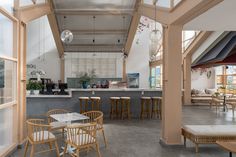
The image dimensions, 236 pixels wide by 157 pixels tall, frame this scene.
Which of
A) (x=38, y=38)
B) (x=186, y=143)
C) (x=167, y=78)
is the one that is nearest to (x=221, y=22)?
(x=167, y=78)

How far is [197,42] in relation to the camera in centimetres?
986

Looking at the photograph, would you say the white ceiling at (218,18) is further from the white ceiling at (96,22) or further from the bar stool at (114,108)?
the bar stool at (114,108)

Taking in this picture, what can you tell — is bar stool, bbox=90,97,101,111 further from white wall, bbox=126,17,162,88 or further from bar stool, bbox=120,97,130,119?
white wall, bbox=126,17,162,88

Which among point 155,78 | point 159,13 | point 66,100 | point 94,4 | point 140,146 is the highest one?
point 94,4

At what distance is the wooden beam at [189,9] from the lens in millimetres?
3236

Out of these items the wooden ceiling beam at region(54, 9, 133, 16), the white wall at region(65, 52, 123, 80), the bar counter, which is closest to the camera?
the wooden ceiling beam at region(54, 9, 133, 16)

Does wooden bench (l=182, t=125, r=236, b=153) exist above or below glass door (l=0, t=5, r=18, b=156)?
below

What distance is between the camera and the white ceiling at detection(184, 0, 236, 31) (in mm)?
3723

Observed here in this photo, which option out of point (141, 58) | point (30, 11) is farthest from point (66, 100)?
point (141, 58)

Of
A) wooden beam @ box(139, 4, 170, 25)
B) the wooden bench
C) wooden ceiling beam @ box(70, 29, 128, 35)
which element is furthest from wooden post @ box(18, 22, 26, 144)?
wooden ceiling beam @ box(70, 29, 128, 35)

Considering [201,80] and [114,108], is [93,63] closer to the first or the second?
[114,108]

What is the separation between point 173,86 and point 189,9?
161 cm

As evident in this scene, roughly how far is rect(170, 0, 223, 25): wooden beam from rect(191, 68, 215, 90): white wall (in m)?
9.23

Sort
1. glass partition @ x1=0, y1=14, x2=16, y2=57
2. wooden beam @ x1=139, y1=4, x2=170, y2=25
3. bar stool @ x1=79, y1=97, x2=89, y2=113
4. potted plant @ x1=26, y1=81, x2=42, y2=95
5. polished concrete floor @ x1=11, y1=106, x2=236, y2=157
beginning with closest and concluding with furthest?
1. glass partition @ x1=0, y1=14, x2=16, y2=57
2. polished concrete floor @ x1=11, y1=106, x2=236, y2=157
3. wooden beam @ x1=139, y1=4, x2=170, y2=25
4. bar stool @ x1=79, y1=97, x2=89, y2=113
5. potted plant @ x1=26, y1=81, x2=42, y2=95
